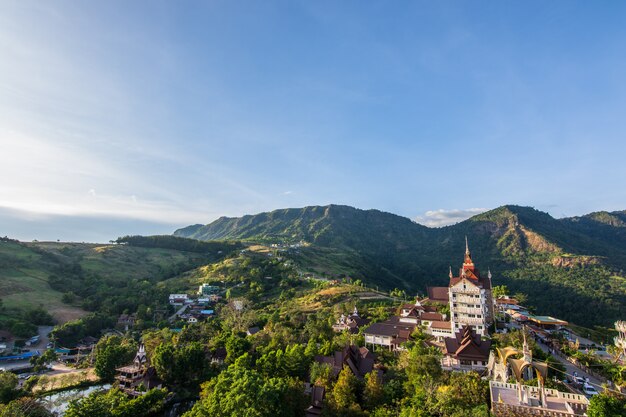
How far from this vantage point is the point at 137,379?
43875 mm

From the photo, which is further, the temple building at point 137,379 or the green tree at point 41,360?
the green tree at point 41,360

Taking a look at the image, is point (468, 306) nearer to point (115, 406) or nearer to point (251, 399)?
point (251, 399)

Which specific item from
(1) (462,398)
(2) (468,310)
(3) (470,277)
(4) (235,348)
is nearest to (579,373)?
(2) (468,310)

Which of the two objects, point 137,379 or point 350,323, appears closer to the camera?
point 137,379

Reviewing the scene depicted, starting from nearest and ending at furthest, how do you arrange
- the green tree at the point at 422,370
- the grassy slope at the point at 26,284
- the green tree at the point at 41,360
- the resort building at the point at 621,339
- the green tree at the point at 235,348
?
the green tree at the point at 422,370
the resort building at the point at 621,339
the green tree at the point at 235,348
the green tree at the point at 41,360
the grassy slope at the point at 26,284

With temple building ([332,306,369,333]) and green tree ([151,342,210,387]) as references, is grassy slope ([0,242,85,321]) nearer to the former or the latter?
green tree ([151,342,210,387])

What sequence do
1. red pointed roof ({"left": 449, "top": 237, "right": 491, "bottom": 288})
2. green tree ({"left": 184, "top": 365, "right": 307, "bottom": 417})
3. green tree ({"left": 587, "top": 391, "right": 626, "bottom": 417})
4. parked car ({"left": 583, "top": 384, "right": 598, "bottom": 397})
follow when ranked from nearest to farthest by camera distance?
green tree ({"left": 587, "top": 391, "right": 626, "bottom": 417}) < green tree ({"left": 184, "top": 365, "right": 307, "bottom": 417}) < parked car ({"left": 583, "top": 384, "right": 598, "bottom": 397}) < red pointed roof ({"left": 449, "top": 237, "right": 491, "bottom": 288})

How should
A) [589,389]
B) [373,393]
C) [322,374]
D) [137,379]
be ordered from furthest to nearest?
[137,379]
[322,374]
[373,393]
[589,389]

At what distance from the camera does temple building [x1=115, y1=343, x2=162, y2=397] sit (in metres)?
42.6

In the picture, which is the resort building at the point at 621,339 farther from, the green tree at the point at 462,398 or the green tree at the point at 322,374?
the green tree at the point at 322,374

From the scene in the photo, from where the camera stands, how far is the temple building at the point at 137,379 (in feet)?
140

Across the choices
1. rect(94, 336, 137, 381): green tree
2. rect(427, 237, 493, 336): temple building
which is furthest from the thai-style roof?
rect(94, 336, 137, 381): green tree

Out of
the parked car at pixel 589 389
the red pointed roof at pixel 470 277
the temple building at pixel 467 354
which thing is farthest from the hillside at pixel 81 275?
the parked car at pixel 589 389

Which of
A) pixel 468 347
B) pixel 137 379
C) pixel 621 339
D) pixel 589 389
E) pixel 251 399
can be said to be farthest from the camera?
pixel 137 379
